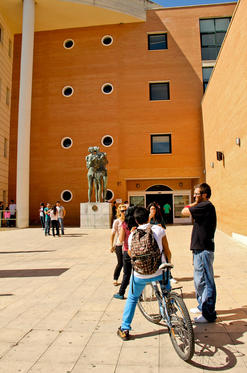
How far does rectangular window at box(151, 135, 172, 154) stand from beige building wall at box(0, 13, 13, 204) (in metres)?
11.6

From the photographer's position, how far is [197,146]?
21828 millimetres

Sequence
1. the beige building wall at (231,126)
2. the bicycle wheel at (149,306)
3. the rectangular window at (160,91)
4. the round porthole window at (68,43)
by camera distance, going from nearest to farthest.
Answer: the bicycle wheel at (149,306) → the beige building wall at (231,126) → the rectangular window at (160,91) → the round porthole window at (68,43)

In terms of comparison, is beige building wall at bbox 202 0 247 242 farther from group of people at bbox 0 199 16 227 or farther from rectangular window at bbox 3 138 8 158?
rectangular window at bbox 3 138 8 158

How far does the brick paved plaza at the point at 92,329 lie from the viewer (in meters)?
2.71

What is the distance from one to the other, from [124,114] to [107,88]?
2.66 meters

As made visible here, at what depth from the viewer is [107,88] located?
23156 mm

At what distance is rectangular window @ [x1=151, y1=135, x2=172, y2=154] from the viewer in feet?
72.7

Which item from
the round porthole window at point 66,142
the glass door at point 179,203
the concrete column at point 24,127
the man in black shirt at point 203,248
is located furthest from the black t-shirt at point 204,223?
the round porthole window at point 66,142

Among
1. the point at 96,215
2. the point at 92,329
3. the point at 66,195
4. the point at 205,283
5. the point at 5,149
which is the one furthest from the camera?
the point at 5,149

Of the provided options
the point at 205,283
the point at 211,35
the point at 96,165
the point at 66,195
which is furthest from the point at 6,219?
the point at 211,35

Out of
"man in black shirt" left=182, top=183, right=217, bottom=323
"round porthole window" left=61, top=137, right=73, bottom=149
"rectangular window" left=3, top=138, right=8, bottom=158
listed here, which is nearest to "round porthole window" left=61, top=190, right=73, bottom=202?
"round porthole window" left=61, top=137, right=73, bottom=149

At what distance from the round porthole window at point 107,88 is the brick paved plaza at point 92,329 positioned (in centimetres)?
1872

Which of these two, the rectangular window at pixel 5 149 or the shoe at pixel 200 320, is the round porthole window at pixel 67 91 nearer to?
the rectangular window at pixel 5 149

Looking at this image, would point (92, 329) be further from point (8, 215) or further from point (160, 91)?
point (160, 91)
